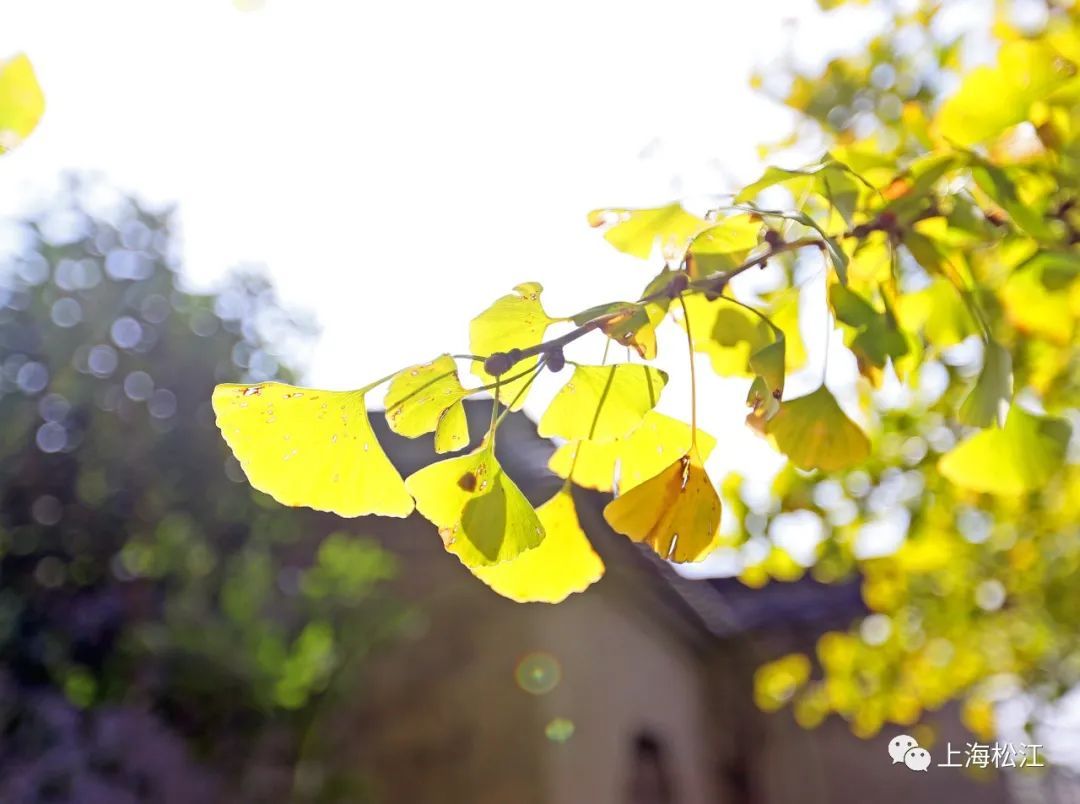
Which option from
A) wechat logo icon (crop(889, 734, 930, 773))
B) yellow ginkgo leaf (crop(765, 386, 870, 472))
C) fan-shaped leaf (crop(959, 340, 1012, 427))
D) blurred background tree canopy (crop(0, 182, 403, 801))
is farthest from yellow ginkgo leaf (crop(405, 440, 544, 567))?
blurred background tree canopy (crop(0, 182, 403, 801))

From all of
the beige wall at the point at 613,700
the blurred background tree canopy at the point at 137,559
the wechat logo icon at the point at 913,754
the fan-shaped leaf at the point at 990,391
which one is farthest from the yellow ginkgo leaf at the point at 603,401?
the beige wall at the point at 613,700

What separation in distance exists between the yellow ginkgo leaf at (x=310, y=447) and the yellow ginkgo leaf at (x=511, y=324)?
0.09m

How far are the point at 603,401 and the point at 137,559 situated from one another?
12.8ft

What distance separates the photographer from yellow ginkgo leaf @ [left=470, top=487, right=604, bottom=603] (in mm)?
561

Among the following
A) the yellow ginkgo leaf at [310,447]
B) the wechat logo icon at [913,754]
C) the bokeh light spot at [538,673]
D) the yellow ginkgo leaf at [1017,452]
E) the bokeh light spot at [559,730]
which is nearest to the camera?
the yellow ginkgo leaf at [310,447]

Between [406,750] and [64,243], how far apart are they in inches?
123

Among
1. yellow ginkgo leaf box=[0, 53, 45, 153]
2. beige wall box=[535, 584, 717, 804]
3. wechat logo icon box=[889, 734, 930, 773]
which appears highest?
yellow ginkgo leaf box=[0, 53, 45, 153]

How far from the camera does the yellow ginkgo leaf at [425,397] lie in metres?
0.47

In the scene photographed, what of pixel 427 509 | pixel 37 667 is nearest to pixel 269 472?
pixel 427 509

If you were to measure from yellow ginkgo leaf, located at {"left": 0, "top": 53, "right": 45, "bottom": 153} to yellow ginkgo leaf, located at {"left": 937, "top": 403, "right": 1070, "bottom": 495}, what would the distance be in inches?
28.2

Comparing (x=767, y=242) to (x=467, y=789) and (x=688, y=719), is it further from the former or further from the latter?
(x=688, y=719)

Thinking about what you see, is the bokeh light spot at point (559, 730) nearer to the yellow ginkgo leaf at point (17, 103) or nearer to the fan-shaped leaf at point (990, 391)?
the fan-shaped leaf at point (990, 391)

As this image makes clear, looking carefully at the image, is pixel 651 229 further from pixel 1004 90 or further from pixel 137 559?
pixel 137 559

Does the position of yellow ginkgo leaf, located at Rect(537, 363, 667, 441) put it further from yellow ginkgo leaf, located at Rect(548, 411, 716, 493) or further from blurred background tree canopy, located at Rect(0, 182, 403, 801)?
blurred background tree canopy, located at Rect(0, 182, 403, 801)
